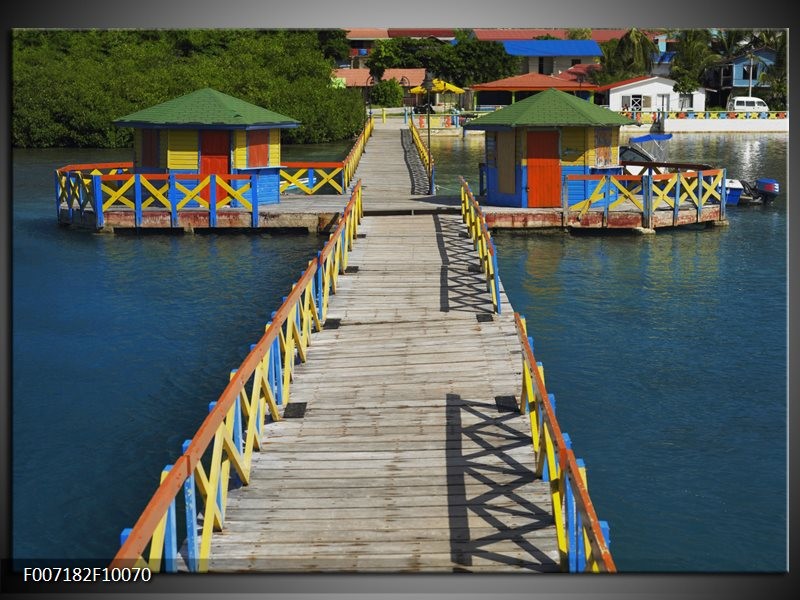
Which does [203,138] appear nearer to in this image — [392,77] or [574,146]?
[574,146]

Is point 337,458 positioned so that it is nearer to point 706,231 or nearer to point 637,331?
point 637,331

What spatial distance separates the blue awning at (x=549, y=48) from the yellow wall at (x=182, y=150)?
61.1 meters


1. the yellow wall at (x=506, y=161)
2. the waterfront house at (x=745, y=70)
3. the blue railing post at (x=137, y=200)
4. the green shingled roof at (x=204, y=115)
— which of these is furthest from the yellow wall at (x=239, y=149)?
the waterfront house at (x=745, y=70)

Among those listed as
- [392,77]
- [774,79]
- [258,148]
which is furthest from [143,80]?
[774,79]

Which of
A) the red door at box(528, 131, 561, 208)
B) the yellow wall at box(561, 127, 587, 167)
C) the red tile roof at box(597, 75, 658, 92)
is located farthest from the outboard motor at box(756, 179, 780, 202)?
the red tile roof at box(597, 75, 658, 92)

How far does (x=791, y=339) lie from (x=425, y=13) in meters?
2.81

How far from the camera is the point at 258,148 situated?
27594 millimetres

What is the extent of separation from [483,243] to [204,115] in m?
11.2

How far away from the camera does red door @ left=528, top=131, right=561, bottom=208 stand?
2597 cm

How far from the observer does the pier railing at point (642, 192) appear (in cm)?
2558

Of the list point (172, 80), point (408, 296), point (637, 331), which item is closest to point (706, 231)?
point (637, 331)

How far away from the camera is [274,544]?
25.7 ft

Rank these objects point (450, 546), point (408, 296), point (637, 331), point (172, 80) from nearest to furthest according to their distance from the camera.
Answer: point (450, 546) < point (408, 296) < point (637, 331) < point (172, 80)

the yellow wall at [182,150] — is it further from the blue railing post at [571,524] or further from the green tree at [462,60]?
the green tree at [462,60]
